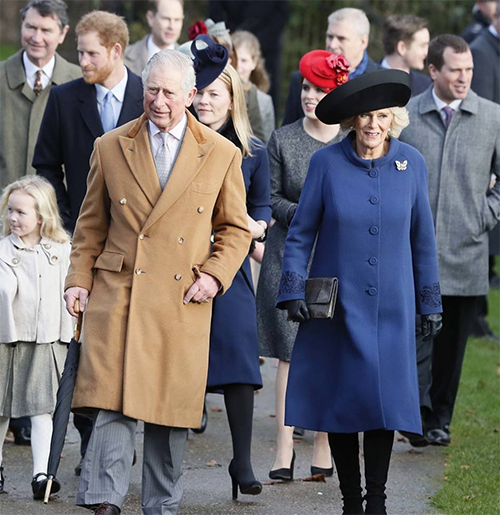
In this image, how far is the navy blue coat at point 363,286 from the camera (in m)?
5.92

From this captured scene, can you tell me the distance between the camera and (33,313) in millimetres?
6832

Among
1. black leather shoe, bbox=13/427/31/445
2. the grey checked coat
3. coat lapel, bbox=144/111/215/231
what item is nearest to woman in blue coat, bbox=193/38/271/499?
coat lapel, bbox=144/111/215/231

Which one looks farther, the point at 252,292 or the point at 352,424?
the point at 252,292

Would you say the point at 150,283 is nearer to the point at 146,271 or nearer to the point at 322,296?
the point at 146,271

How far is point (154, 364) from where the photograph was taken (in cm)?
572

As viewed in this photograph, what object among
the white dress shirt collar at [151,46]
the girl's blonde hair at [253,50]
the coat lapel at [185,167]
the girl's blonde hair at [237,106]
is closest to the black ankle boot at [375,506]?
the coat lapel at [185,167]

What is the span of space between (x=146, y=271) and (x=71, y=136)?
208 cm

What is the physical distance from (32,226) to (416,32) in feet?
14.0

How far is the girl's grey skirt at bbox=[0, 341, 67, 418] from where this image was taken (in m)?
6.80

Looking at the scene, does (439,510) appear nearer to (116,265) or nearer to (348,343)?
(348,343)

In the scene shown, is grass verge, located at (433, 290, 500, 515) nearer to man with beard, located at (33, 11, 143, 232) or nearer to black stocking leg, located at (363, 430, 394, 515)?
black stocking leg, located at (363, 430, 394, 515)

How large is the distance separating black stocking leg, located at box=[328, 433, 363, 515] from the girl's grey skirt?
158 cm

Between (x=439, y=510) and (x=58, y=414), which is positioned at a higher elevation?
(x=58, y=414)

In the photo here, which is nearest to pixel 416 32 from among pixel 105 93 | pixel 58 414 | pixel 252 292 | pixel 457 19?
pixel 105 93
